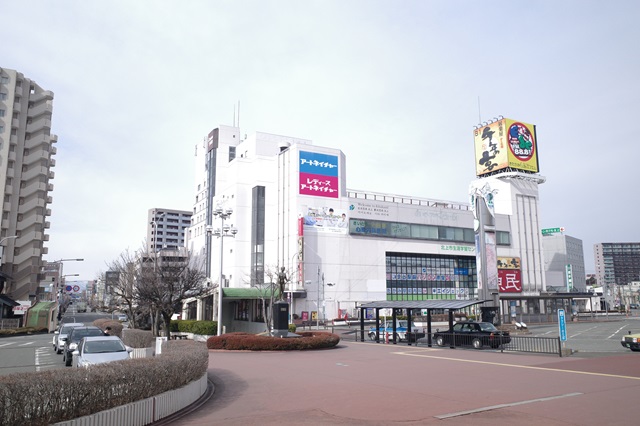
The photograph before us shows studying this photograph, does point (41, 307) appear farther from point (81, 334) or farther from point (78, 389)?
point (78, 389)

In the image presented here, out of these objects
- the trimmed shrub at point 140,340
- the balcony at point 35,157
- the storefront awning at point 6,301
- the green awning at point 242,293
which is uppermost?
the balcony at point 35,157

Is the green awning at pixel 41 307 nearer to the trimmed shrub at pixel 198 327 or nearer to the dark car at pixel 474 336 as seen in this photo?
the trimmed shrub at pixel 198 327

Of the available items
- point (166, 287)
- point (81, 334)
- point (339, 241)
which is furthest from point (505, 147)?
point (81, 334)

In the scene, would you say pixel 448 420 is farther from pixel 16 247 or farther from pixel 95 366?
pixel 16 247

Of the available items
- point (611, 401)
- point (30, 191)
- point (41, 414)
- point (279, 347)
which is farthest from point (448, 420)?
point (30, 191)

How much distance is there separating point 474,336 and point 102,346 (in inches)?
760

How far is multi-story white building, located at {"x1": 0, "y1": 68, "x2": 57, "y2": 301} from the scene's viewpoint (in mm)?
66188

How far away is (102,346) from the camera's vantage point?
17375mm

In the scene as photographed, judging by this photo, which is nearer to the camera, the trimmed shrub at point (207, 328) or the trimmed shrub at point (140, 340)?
the trimmed shrub at point (140, 340)

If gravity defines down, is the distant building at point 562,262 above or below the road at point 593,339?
above

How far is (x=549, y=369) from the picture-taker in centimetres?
1805

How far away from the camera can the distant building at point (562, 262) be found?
91188 millimetres

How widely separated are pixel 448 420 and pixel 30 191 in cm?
7374

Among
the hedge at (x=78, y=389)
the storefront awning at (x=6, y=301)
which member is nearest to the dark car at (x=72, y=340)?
the hedge at (x=78, y=389)
